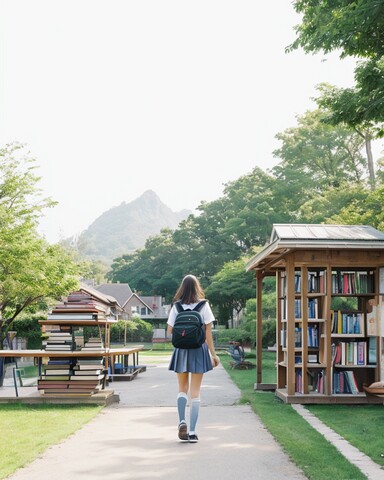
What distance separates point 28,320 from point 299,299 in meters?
21.0

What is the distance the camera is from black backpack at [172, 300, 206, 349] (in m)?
8.20

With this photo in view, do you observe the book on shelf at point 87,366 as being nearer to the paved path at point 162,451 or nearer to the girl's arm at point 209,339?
the paved path at point 162,451

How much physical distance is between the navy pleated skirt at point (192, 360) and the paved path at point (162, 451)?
2.67 feet

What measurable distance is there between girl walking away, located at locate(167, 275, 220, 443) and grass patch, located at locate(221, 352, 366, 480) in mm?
1043

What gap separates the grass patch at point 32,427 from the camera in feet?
24.5

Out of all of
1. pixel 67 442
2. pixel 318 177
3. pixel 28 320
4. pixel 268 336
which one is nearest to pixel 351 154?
pixel 318 177

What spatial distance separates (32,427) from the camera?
→ 32.4ft

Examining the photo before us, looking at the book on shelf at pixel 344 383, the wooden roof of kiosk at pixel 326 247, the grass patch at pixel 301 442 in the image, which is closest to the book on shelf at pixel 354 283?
the wooden roof of kiosk at pixel 326 247

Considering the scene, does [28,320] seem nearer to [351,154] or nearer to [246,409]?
[246,409]

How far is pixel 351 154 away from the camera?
179 ft

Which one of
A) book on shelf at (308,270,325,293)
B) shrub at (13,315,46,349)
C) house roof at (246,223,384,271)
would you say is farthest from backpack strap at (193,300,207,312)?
shrub at (13,315,46,349)

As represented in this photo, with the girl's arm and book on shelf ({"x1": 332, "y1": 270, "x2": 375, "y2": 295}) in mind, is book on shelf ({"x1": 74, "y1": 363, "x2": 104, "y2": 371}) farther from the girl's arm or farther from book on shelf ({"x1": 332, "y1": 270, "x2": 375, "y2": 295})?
the girl's arm

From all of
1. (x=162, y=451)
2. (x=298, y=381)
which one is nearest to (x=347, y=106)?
(x=298, y=381)

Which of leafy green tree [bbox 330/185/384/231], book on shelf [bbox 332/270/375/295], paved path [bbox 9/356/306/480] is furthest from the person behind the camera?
leafy green tree [bbox 330/185/384/231]
